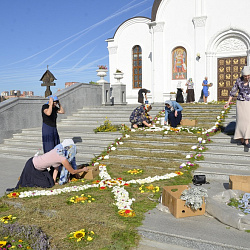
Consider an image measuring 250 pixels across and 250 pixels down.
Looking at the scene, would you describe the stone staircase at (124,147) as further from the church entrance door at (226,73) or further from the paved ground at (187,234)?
the church entrance door at (226,73)

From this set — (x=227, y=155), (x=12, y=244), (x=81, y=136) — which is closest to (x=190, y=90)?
(x=81, y=136)

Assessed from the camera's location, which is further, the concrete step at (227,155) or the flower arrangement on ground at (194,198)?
the concrete step at (227,155)

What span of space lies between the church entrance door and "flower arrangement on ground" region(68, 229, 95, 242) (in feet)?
52.9

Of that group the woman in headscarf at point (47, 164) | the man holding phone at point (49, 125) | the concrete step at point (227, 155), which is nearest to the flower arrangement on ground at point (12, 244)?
the woman in headscarf at point (47, 164)

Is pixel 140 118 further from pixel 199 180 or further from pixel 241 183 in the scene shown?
pixel 241 183

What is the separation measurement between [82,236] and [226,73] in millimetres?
16513

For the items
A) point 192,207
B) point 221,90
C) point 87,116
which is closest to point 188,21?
point 221,90

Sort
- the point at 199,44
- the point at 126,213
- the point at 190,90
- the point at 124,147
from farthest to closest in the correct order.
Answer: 1. the point at 199,44
2. the point at 190,90
3. the point at 124,147
4. the point at 126,213

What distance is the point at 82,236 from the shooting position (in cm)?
393

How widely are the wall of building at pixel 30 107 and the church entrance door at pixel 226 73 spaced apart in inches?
332

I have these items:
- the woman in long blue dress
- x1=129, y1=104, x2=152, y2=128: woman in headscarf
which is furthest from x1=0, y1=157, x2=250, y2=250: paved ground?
the woman in long blue dress

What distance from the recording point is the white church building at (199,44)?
17.1 meters

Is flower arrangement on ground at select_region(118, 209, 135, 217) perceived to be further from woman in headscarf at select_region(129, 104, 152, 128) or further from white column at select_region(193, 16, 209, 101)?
white column at select_region(193, 16, 209, 101)

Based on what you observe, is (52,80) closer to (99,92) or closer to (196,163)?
(99,92)
